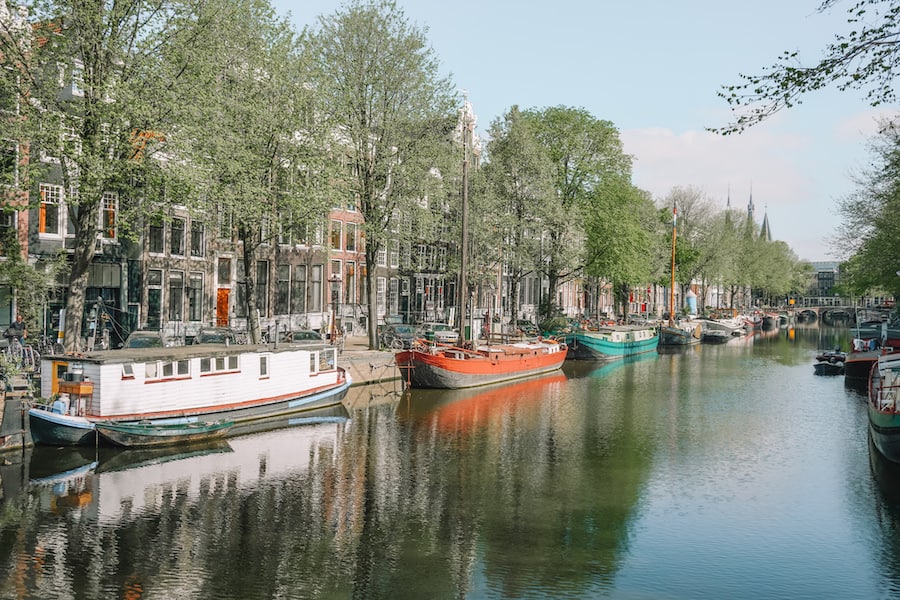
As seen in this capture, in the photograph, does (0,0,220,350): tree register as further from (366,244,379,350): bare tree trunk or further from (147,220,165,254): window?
(366,244,379,350): bare tree trunk

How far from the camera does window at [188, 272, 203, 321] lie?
168ft

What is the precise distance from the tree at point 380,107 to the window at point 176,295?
38.3ft

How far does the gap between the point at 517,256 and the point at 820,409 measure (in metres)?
29.2

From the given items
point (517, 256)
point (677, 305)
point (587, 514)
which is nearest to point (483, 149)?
Answer: point (517, 256)

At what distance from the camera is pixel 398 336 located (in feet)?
178

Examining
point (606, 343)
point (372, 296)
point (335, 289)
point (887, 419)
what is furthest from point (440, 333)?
point (887, 419)

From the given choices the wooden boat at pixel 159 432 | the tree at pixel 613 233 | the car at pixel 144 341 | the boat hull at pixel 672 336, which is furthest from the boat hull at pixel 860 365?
the car at pixel 144 341

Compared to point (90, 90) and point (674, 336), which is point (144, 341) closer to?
point (90, 90)

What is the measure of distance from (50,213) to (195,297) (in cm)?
1242

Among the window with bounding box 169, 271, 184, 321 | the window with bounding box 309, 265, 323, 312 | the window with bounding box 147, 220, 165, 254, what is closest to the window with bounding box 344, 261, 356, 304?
the window with bounding box 309, 265, 323, 312

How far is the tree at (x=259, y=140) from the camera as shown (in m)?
36.9

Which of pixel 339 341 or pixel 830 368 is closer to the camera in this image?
pixel 339 341

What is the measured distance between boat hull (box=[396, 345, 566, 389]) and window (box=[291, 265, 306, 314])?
15448 millimetres

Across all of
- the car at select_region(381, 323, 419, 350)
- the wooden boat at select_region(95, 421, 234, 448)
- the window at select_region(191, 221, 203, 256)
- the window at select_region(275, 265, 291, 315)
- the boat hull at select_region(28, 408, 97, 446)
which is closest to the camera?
the boat hull at select_region(28, 408, 97, 446)
